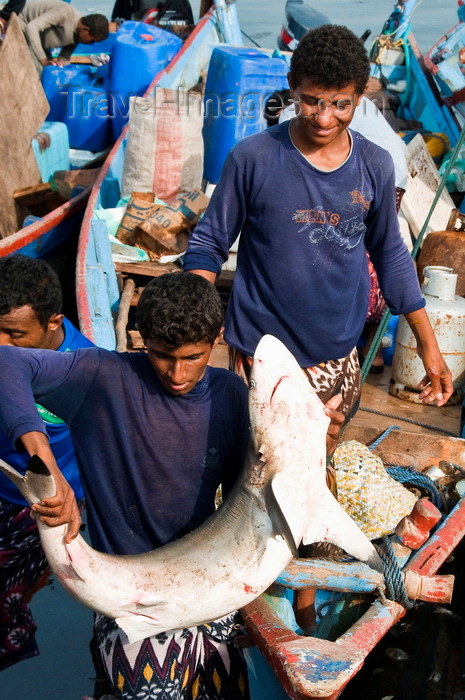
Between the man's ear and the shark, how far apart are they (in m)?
1.13

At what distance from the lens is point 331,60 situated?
250cm

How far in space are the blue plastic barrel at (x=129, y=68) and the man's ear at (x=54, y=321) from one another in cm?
701

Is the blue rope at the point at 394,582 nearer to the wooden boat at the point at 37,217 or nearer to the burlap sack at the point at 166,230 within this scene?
the burlap sack at the point at 166,230

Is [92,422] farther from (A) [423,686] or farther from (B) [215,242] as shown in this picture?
(A) [423,686]

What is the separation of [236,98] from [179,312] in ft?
18.2

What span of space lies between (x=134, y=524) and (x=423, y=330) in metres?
1.44

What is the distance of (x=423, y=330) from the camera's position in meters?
3.05

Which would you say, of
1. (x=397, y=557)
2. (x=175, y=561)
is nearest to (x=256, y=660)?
(x=397, y=557)

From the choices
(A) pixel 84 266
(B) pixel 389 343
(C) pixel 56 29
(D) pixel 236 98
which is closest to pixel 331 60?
(A) pixel 84 266

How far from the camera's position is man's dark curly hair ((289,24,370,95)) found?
98.6 inches

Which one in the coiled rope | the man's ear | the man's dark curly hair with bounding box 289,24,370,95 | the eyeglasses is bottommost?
the coiled rope

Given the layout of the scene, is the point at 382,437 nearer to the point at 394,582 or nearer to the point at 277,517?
the point at 394,582

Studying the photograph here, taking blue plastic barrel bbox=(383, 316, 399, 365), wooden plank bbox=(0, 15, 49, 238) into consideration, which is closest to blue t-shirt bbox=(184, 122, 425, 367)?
blue plastic barrel bbox=(383, 316, 399, 365)

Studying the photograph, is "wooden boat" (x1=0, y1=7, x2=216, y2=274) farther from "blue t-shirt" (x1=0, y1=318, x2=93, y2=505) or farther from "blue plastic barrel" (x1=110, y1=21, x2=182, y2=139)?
"blue t-shirt" (x1=0, y1=318, x2=93, y2=505)
